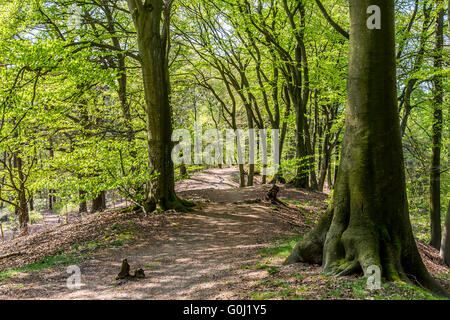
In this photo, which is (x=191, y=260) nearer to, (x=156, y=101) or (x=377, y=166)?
(x=377, y=166)

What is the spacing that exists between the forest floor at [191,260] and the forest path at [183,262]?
0.02m

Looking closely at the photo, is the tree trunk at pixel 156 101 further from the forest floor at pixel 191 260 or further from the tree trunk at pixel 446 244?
the tree trunk at pixel 446 244

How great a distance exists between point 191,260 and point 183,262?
19 cm

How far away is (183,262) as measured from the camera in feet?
21.2

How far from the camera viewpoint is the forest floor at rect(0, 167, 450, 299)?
13.6ft

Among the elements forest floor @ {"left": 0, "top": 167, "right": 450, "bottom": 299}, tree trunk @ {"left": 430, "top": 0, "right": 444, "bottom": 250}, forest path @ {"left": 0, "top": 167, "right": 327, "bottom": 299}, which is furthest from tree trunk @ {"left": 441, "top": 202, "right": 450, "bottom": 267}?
forest path @ {"left": 0, "top": 167, "right": 327, "bottom": 299}

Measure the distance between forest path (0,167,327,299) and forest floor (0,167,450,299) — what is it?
18 mm

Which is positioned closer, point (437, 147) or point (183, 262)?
point (183, 262)

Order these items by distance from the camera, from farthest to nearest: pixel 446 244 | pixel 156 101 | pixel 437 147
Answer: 1. pixel 437 147
2. pixel 156 101
3. pixel 446 244

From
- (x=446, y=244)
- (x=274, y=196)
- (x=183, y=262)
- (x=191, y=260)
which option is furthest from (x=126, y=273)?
(x=446, y=244)

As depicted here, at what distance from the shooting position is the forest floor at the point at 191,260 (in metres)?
4.15

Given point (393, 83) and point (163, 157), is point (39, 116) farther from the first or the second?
point (393, 83)

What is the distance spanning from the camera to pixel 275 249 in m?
6.53

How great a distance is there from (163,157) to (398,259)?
7931 millimetres
